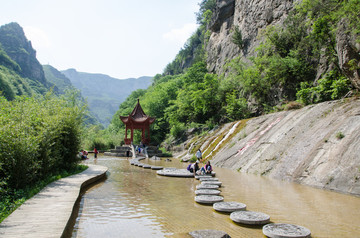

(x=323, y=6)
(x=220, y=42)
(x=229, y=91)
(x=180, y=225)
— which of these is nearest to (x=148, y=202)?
(x=180, y=225)

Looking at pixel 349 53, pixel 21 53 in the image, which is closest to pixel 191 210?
pixel 349 53

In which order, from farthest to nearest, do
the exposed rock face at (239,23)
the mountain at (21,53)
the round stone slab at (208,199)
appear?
the mountain at (21,53), the exposed rock face at (239,23), the round stone slab at (208,199)

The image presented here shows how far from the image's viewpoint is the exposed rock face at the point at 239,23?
33312 millimetres

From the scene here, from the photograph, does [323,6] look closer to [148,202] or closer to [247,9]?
[247,9]

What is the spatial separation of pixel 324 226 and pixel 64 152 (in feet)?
38.9

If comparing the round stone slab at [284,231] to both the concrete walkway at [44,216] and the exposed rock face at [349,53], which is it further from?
the exposed rock face at [349,53]

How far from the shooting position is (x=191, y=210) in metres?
7.29

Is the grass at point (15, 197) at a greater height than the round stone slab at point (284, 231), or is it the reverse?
the grass at point (15, 197)

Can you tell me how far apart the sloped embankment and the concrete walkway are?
350 inches

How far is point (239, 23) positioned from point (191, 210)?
39.8m

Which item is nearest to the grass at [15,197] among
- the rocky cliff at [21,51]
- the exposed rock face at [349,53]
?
the exposed rock face at [349,53]

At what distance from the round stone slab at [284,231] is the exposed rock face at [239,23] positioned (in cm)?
3057

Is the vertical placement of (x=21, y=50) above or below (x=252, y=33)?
above

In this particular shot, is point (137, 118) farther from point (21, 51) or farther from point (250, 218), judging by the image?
point (21, 51)
